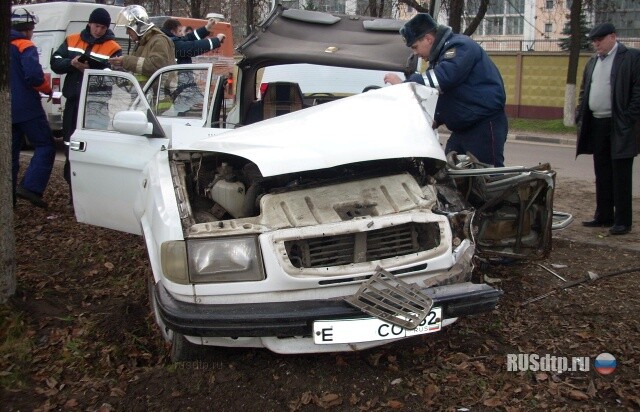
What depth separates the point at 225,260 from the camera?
10.4ft

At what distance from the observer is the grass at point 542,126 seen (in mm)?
16891

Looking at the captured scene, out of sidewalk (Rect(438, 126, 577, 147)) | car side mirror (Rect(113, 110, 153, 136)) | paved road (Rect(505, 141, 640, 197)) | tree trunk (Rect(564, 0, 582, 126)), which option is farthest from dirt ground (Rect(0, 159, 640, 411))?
tree trunk (Rect(564, 0, 582, 126))

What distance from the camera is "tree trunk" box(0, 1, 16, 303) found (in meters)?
4.18

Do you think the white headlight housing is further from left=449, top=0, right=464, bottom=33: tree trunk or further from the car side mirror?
left=449, top=0, right=464, bottom=33: tree trunk

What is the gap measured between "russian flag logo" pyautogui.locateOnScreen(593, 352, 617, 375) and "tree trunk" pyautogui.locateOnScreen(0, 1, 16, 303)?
11.3 feet

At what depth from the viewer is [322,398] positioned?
10.4 ft

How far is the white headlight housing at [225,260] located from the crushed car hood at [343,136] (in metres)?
0.36

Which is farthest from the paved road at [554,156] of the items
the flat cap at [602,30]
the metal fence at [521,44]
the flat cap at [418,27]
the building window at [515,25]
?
the building window at [515,25]

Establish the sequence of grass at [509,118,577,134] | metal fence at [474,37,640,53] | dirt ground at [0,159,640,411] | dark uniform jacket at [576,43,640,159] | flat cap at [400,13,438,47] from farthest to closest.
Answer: metal fence at [474,37,640,53], grass at [509,118,577,134], dark uniform jacket at [576,43,640,159], flat cap at [400,13,438,47], dirt ground at [0,159,640,411]

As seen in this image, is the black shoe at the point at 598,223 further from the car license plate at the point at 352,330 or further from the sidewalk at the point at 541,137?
the sidewalk at the point at 541,137

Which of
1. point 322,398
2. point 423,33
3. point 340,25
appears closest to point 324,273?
point 322,398

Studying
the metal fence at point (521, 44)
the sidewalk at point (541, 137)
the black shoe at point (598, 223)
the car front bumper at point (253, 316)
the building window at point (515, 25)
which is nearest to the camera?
the car front bumper at point (253, 316)

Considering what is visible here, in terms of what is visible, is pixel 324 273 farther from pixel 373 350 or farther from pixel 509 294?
pixel 509 294

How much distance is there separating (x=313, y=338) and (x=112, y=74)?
130 inches
